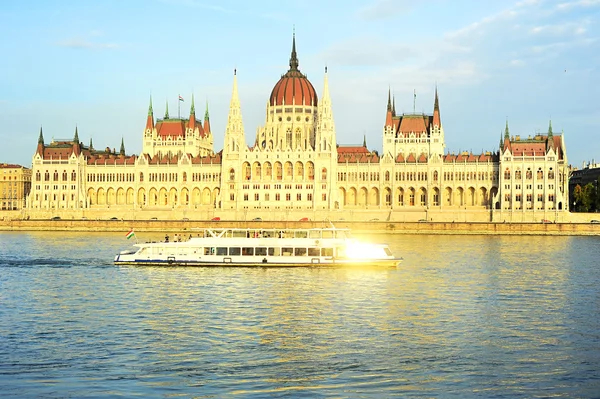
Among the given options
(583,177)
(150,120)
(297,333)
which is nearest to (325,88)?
(150,120)

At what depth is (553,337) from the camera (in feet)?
99.8

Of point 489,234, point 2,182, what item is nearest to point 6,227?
point 2,182

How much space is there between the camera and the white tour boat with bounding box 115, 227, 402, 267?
56.5 m

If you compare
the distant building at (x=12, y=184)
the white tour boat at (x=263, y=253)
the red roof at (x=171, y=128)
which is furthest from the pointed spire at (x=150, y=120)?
the white tour boat at (x=263, y=253)

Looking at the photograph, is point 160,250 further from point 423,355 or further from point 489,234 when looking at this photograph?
point 489,234

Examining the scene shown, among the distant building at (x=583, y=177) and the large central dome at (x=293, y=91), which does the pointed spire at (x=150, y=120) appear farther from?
the distant building at (x=583, y=177)

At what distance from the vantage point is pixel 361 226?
114 meters

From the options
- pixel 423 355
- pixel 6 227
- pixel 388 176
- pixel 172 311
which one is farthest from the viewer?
pixel 388 176

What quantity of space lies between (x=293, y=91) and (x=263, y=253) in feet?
302

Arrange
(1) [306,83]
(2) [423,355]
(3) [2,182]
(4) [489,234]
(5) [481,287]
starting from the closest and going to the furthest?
(2) [423,355], (5) [481,287], (4) [489,234], (1) [306,83], (3) [2,182]

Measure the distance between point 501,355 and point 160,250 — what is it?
114ft

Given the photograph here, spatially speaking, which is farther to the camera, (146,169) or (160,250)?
(146,169)

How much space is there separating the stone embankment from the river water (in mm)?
55093

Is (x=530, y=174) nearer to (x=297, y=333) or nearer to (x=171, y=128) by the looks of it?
(x=171, y=128)
